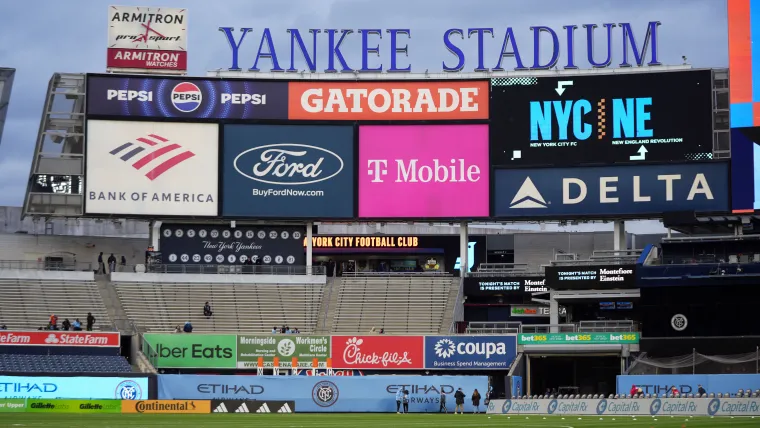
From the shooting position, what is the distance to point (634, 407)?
45969mm

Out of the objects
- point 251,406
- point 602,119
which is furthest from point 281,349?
point 602,119

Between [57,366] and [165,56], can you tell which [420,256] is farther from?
[57,366]

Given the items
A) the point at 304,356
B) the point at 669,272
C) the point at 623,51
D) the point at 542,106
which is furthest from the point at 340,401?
the point at 623,51

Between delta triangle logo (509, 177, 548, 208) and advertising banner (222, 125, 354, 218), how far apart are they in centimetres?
946

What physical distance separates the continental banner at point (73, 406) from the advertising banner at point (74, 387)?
105 cm

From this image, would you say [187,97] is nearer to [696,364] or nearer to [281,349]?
[281,349]

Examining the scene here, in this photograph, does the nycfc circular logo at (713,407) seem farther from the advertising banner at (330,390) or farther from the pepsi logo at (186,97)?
the pepsi logo at (186,97)

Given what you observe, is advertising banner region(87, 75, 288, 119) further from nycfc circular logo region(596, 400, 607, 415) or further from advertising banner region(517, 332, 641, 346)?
nycfc circular logo region(596, 400, 607, 415)

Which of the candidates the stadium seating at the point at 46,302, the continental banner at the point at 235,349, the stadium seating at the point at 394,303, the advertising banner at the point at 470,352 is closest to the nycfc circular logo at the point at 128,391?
the continental banner at the point at 235,349

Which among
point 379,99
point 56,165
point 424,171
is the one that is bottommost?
point 424,171

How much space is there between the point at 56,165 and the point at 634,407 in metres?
36.9

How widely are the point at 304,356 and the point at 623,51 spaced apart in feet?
80.2

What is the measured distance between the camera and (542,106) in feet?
222

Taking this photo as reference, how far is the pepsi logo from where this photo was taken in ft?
227
